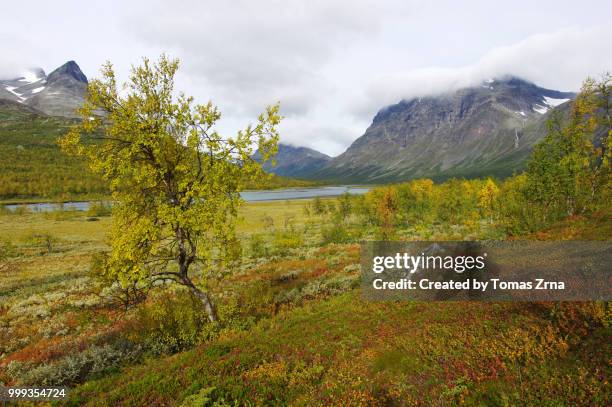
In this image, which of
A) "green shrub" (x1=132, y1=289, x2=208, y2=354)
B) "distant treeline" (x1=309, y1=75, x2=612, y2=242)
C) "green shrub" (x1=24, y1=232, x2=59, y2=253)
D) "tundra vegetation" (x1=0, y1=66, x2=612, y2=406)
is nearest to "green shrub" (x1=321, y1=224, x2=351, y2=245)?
"distant treeline" (x1=309, y1=75, x2=612, y2=242)

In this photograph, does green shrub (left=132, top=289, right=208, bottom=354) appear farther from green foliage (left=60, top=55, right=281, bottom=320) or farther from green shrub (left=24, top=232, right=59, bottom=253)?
green shrub (left=24, top=232, right=59, bottom=253)

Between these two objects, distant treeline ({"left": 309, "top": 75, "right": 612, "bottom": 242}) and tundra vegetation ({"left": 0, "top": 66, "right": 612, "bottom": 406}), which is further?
distant treeline ({"left": 309, "top": 75, "right": 612, "bottom": 242})

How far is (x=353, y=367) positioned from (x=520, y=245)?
779 inches

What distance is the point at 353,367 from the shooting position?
35.1 feet

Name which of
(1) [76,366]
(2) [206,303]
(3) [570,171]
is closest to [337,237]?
(3) [570,171]

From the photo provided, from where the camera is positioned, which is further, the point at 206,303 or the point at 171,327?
the point at 171,327

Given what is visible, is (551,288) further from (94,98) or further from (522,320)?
(94,98)

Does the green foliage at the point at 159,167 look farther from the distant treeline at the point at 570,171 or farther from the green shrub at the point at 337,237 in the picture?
the green shrub at the point at 337,237

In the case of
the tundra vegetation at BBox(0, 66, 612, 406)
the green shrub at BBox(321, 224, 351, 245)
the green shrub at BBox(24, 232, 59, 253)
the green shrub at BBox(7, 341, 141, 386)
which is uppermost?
the tundra vegetation at BBox(0, 66, 612, 406)

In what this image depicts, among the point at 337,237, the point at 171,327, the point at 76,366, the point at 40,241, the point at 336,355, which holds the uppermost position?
the point at 336,355

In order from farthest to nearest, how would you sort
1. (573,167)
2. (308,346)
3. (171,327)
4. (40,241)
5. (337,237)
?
1. (40,241)
2. (337,237)
3. (573,167)
4. (171,327)
5. (308,346)

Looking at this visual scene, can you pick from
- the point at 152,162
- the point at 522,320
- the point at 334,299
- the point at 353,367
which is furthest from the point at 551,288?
the point at 152,162

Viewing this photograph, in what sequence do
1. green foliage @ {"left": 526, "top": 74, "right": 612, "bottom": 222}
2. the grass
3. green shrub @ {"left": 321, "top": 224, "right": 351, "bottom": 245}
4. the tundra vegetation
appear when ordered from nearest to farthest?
the grass < the tundra vegetation < green foliage @ {"left": 526, "top": 74, "right": 612, "bottom": 222} < green shrub @ {"left": 321, "top": 224, "right": 351, "bottom": 245}

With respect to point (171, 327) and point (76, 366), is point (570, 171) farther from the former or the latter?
point (76, 366)
